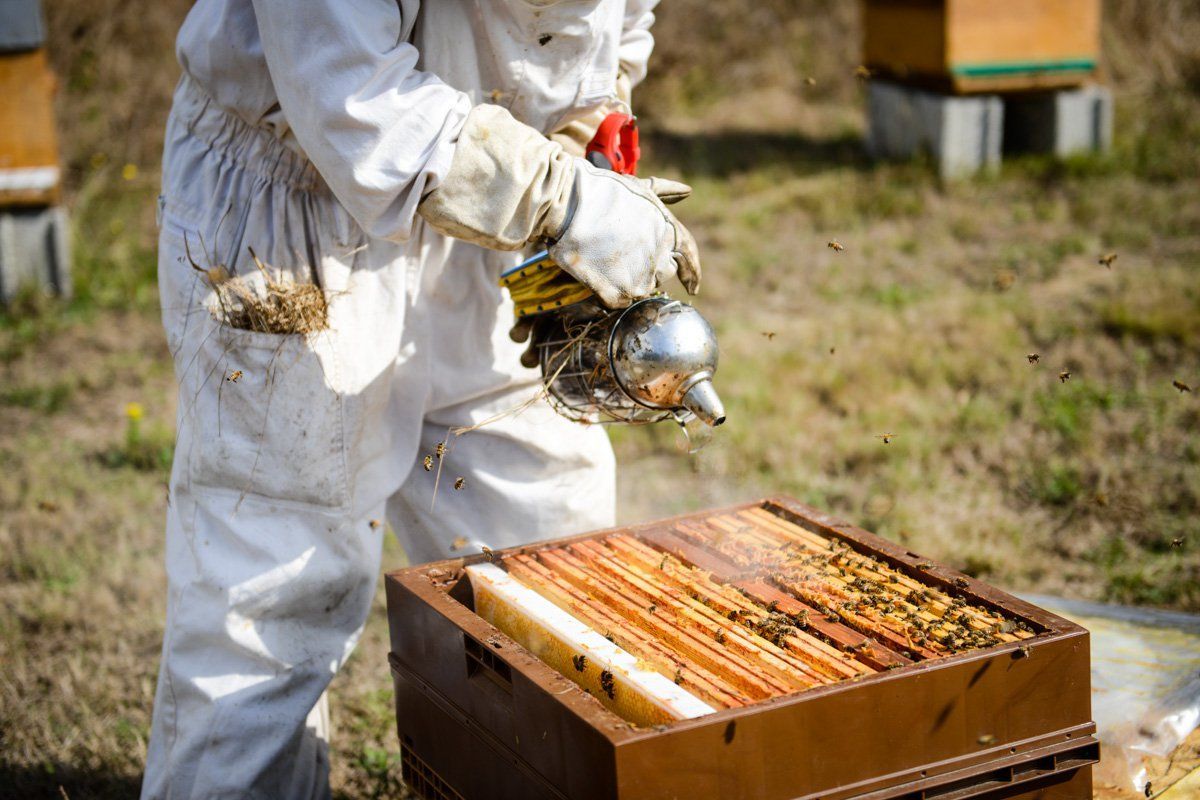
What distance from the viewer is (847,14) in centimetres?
870

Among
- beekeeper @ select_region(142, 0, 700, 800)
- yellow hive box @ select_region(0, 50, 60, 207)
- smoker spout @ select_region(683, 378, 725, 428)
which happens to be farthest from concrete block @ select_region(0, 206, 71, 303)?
smoker spout @ select_region(683, 378, 725, 428)

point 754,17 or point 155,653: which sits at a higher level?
point 754,17

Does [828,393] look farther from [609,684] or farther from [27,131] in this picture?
[27,131]

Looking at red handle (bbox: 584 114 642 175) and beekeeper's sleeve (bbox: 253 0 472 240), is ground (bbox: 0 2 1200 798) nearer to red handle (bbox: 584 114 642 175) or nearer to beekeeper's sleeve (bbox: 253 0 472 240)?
red handle (bbox: 584 114 642 175)

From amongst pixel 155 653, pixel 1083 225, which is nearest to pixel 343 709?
pixel 155 653

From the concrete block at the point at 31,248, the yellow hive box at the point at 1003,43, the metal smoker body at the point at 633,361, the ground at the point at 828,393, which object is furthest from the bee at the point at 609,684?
the yellow hive box at the point at 1003,43

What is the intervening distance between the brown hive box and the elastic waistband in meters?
0.68

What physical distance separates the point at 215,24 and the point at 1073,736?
1.63m

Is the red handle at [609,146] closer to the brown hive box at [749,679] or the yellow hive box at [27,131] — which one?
the brown hive box at [749,679]

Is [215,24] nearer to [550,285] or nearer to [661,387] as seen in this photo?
[550,285]

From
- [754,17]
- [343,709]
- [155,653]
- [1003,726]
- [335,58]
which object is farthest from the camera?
[754,17]

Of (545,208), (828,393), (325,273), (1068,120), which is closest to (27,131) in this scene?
(828,393)

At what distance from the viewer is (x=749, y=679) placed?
1.59 metres

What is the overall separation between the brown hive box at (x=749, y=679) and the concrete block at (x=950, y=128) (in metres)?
4.66
